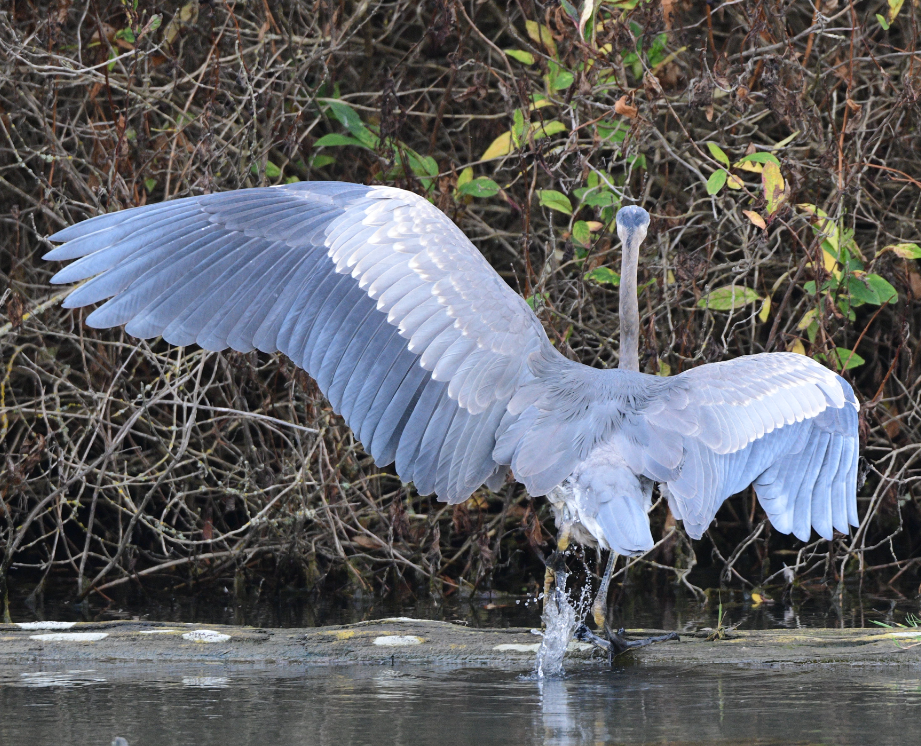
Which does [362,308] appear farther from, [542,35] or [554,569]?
[542,35]

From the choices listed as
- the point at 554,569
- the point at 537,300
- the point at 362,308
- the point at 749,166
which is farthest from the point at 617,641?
the point at 749,166

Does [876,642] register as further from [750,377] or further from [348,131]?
[348,131]

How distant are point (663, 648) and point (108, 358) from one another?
3066 millimetres

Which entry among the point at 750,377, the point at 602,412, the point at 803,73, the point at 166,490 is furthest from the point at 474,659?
the point at 803,73

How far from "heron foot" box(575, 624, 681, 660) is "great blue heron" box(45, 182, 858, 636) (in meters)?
0.37

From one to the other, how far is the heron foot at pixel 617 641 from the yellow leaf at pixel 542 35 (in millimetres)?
2623

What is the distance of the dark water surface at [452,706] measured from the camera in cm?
325

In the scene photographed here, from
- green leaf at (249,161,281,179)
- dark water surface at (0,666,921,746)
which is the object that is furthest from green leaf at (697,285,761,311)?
green leaf at (249,161,281,179)

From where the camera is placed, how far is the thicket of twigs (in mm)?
5562

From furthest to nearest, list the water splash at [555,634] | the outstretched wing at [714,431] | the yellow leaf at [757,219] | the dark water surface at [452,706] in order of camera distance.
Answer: the yellow leaf at [757,219] < the water splash at [555,634] < the outstretched wing at [714,431] < the dark water surface at [452,706]

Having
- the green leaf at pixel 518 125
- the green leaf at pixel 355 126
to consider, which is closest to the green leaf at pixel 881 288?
the green leaf at pixel 518 125

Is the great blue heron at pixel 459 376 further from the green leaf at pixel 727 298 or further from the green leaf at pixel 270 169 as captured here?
the green leaf at pixel 270 169

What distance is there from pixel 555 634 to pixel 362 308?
1222mm

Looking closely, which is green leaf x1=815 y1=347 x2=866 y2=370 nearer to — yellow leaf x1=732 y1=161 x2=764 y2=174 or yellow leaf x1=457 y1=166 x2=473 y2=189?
yellow leaf x1=732 y1=161 x2=764 y2=174
